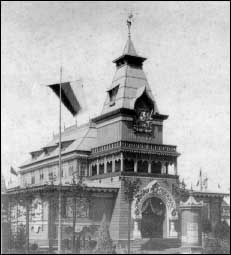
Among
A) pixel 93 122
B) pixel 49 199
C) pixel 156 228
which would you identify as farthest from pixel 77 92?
pixel 93 122

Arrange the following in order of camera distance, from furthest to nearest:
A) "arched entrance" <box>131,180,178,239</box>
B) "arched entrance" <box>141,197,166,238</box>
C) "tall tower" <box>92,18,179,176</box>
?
1. "tall tower" <box>92,18,179,176</box>
2. "arched entrance" <box>141,197,166,238</box>
3. "arched entrance" <box>131,180,178,239</box>

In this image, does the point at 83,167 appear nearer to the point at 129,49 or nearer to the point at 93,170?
the point at 93,170

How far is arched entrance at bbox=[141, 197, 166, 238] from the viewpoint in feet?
187

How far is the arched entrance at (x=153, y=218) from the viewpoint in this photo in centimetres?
5697

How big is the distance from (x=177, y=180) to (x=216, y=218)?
8.52 meters

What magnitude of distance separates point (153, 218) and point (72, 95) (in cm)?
2145

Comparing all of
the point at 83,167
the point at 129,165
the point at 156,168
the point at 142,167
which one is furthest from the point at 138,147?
the point at 83,167

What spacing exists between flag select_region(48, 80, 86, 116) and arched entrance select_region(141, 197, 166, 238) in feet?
60.4

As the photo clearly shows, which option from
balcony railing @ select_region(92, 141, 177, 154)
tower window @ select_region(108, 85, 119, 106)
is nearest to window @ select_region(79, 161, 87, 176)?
balcony railing @ select_region(92, 141, 177, 154)

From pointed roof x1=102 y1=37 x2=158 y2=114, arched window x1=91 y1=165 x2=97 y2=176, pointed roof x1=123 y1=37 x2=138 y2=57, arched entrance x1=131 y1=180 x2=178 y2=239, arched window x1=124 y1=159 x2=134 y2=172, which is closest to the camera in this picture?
arched entrance x1=131 y1=180 x2=178 y2=239

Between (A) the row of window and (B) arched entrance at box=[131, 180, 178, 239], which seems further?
(A) the row of window

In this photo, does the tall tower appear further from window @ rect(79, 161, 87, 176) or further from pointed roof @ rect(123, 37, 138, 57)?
window @ rect(79, 161, 87, 176)

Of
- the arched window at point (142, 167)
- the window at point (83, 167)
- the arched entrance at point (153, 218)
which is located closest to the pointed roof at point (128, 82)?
the arched window at point (142, 167)

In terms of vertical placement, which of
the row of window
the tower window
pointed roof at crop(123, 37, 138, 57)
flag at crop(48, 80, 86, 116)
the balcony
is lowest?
the row of window
